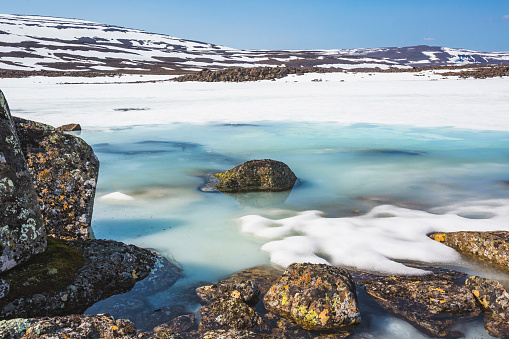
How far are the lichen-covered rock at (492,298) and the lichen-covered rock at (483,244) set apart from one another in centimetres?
94

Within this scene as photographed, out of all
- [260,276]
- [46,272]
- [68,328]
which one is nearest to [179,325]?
[68,328]

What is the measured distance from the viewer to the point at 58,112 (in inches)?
732

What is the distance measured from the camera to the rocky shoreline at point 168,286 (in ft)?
10.6

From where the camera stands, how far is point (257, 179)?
7453mm

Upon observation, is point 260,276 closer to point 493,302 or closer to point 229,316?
point 229,316

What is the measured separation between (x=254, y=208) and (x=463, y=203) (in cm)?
347

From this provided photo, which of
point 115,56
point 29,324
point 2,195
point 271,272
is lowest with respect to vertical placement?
point 271,272

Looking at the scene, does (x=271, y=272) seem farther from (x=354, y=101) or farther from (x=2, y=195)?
(x=354, y=101)

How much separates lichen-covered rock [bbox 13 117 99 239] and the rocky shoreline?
2.55ft

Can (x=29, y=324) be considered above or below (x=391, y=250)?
above

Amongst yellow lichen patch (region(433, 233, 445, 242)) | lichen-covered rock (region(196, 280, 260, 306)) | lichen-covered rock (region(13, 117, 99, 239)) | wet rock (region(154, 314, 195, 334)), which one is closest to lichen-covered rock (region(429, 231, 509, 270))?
yellow lichen patch (region(433, 233, 445, 242))

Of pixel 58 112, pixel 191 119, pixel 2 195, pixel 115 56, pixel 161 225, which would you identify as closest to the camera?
pixel 2 195

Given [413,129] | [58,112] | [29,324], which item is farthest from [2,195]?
[58,112]

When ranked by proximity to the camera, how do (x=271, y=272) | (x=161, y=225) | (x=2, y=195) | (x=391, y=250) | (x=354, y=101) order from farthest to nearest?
1. (x=354, y=101)
2. (x=161, y=225)
3. (x=391, y=250)
4. (x=271, y=272)
5. (x=2, y=195)
